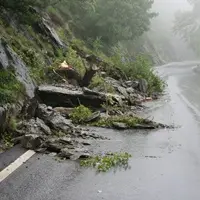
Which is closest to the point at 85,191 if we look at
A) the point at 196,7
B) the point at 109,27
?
the point at 109,27

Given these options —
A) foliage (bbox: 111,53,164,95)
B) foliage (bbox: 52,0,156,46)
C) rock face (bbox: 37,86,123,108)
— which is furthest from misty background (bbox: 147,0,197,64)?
rock face (bbox: 37,86,123,108)

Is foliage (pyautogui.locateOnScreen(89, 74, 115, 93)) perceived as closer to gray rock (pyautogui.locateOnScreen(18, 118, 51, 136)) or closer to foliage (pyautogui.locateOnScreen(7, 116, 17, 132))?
gray rock (pyautogui.locateOnScreen(18, 118, 51, 136))

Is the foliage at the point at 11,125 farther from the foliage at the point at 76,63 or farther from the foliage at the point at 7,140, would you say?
the foliage at the point at 76,63

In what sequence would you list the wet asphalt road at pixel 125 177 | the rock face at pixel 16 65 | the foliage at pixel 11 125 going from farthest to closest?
the rock face at pixel 16 65 < the foliage at pixel 11 125 < the wet asphalt road at pixel 125 177

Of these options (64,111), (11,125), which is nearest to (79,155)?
(11,125)

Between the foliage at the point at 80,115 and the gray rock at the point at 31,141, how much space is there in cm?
405

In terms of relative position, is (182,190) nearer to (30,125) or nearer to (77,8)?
(30,125)

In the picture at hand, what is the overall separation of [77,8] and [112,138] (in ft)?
107

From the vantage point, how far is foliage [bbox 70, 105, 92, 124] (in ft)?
45.9

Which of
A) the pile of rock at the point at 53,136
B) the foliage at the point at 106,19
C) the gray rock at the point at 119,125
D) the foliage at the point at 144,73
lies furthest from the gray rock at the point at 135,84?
the foliage at the point at 106,19

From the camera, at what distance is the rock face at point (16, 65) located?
1389 centimetres

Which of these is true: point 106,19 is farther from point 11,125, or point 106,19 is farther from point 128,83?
point 11,125

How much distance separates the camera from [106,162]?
8984mm

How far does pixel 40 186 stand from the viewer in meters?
7.21
